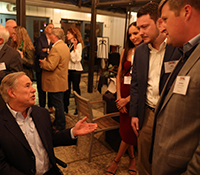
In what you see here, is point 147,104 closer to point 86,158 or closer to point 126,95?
point 126,95

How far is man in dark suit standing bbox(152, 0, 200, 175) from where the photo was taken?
93 cm

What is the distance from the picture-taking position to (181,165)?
994mm

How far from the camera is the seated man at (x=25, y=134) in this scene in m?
1.47

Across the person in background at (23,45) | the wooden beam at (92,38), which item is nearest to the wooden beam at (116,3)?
the wooden beam at (92,38)

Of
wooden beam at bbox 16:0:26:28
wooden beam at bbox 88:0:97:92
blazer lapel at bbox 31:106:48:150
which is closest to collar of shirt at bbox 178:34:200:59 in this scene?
blazer lapel at bbox 31:106:48:150

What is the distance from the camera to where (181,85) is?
0.97 meters

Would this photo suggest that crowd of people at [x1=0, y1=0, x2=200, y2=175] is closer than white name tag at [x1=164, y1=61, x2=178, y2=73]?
Yes

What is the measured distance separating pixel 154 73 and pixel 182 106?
0.79m

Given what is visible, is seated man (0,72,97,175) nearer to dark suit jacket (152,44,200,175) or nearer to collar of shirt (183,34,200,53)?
dark suit jacket (152,44,200,175)

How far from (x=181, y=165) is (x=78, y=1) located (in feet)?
25.2

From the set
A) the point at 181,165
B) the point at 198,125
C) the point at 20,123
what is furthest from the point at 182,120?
the point at 20,123

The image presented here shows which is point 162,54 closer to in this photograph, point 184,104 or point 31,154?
point 184,104

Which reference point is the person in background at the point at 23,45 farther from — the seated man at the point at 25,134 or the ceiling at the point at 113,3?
the ceiling at the point at 113,3

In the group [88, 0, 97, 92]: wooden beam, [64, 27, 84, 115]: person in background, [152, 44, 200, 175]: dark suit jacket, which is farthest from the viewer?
[88, 0, 97, 92]: wooden beam
